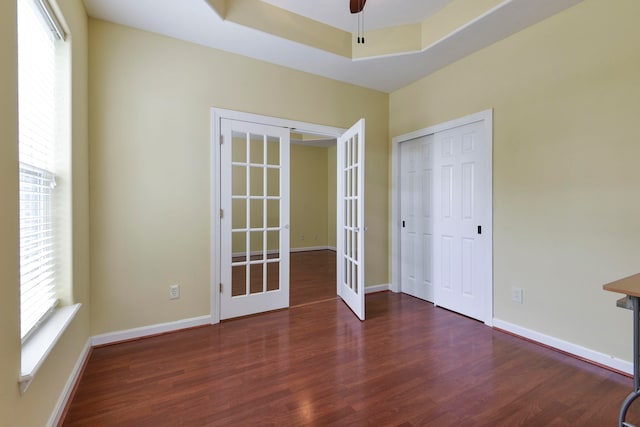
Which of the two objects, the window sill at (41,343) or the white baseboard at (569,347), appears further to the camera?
the white baseboard at (569,347)

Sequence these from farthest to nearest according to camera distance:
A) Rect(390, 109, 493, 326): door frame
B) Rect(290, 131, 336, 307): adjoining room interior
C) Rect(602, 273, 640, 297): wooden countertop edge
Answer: Rect(290, 131, 336, 307): adjoining room interior < Rect(390, 109, 493, 326): door frame < Rect(602, 273, 640, 297): wooden countertop edge

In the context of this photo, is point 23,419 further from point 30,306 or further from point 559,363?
point 559,363

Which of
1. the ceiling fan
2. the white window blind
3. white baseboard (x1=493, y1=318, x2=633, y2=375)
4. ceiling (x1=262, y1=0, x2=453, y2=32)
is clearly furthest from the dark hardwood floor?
ceiling (x1=262, y1=0, x2=453, y2=32)

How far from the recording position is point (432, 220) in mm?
3475

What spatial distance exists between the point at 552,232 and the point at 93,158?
385 cm

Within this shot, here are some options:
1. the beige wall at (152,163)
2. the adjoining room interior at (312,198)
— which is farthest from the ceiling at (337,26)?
the adjoining room interior at (312,198)

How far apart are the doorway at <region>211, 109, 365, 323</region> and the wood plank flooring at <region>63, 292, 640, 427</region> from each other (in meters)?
0.40

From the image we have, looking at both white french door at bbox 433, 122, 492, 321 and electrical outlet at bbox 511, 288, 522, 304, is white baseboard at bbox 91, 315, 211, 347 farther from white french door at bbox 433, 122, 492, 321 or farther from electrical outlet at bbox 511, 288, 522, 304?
electrical outlet at bbox 511, 288, 522, 304

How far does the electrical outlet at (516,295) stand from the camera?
2604mm

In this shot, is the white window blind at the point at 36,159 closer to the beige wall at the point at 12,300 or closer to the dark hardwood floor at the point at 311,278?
the beige wall at the point at 12,300

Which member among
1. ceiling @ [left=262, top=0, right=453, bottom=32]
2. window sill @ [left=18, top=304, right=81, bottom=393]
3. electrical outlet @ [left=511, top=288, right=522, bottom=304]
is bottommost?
electrical outlet @ [left=511, top=288, right=522, bottom=304]

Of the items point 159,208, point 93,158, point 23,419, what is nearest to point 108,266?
point 159,208

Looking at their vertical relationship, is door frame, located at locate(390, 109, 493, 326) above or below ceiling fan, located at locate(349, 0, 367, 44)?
below

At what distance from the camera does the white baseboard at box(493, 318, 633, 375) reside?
6.64ft
